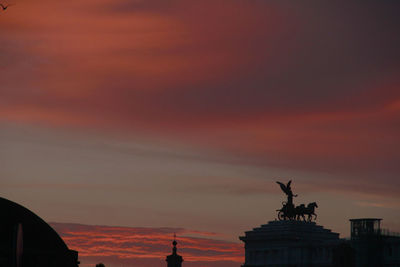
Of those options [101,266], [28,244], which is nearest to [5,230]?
[28,244]

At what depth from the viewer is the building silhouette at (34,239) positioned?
11550 centimetres

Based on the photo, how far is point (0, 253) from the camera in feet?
355

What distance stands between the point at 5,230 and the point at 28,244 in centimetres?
528

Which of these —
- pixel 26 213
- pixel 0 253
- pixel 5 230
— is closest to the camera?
pixel 0 253

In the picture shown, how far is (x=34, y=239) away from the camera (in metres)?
122

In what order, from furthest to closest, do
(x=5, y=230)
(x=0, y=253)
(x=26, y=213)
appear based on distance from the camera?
(x=26, y=213) < (x=5, y=230) < (x=0, y=253)

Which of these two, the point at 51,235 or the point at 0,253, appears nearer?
the point at 0,253

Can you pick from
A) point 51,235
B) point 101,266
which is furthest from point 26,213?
point 101,266

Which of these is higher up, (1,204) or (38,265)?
(1,204)

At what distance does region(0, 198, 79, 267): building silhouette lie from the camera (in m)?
116

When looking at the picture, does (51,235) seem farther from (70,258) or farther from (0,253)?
(0,253)

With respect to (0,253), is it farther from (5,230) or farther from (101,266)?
(101,266)

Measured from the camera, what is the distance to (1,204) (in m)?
121

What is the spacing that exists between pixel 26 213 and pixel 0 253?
16835 millimetres
